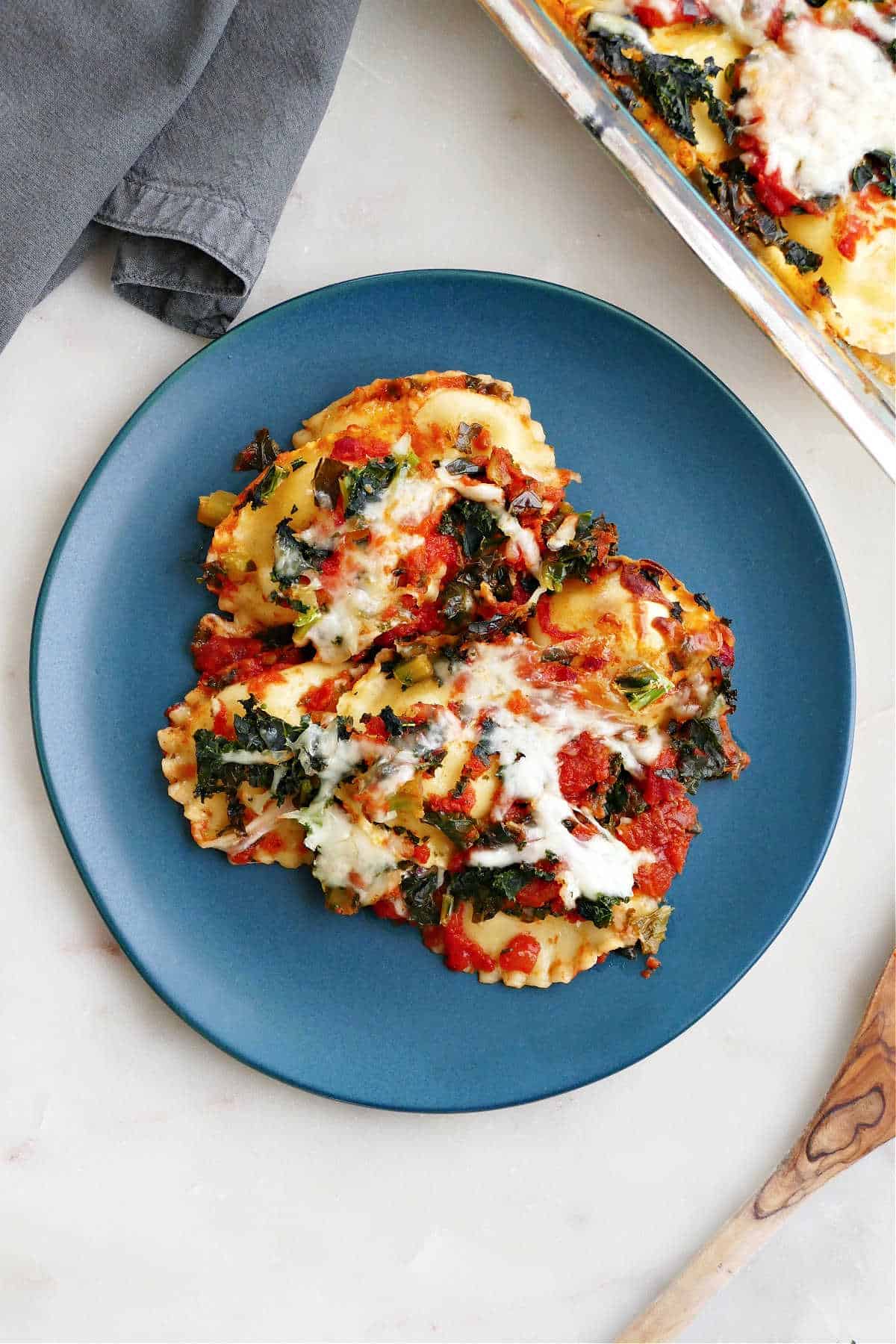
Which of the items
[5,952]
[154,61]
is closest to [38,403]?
A: [154,61]

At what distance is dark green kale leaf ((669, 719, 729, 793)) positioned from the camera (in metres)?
3.33

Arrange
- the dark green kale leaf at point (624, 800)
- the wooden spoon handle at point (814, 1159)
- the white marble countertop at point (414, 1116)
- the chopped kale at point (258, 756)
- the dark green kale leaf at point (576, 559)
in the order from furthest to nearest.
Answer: the wooden spoon handle at point (814, 1159)
the white marble countertop at point (414, 1116)
the dark green kale leaf at point (624, 800)
the dark green kale leaf at point (576, 559)
the chopped kale at point (258, 756)

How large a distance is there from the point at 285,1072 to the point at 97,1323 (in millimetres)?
1174

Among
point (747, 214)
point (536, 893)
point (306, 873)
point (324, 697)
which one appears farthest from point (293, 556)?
point (747, 214)

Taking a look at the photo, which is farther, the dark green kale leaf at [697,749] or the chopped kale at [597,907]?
the dark green kale leaf at [697,749]

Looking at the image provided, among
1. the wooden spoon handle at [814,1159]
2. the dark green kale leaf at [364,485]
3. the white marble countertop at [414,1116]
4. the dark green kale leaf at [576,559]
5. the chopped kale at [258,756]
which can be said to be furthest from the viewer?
the wooden spoon handle at [814,1159]

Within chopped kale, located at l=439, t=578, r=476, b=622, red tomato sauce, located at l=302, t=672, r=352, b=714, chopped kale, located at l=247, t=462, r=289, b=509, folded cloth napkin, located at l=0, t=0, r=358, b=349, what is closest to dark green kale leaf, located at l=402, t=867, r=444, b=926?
red tomato sauce, located at l=302, t=672, r=352, b=714

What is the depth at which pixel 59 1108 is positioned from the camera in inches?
138

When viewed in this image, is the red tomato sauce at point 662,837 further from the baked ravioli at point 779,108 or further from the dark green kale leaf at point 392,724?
the baked ravioli at point 779,108

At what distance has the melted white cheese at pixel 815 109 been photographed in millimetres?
3293

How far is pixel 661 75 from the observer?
10.6 feet

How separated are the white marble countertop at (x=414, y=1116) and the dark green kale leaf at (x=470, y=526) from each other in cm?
109

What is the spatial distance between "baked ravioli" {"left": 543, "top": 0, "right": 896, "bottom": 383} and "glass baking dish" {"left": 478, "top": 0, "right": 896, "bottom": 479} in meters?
0.09

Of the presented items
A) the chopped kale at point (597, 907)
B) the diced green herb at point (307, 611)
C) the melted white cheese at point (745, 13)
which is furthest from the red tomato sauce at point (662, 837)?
the melted white cheese at point (745, 13)
